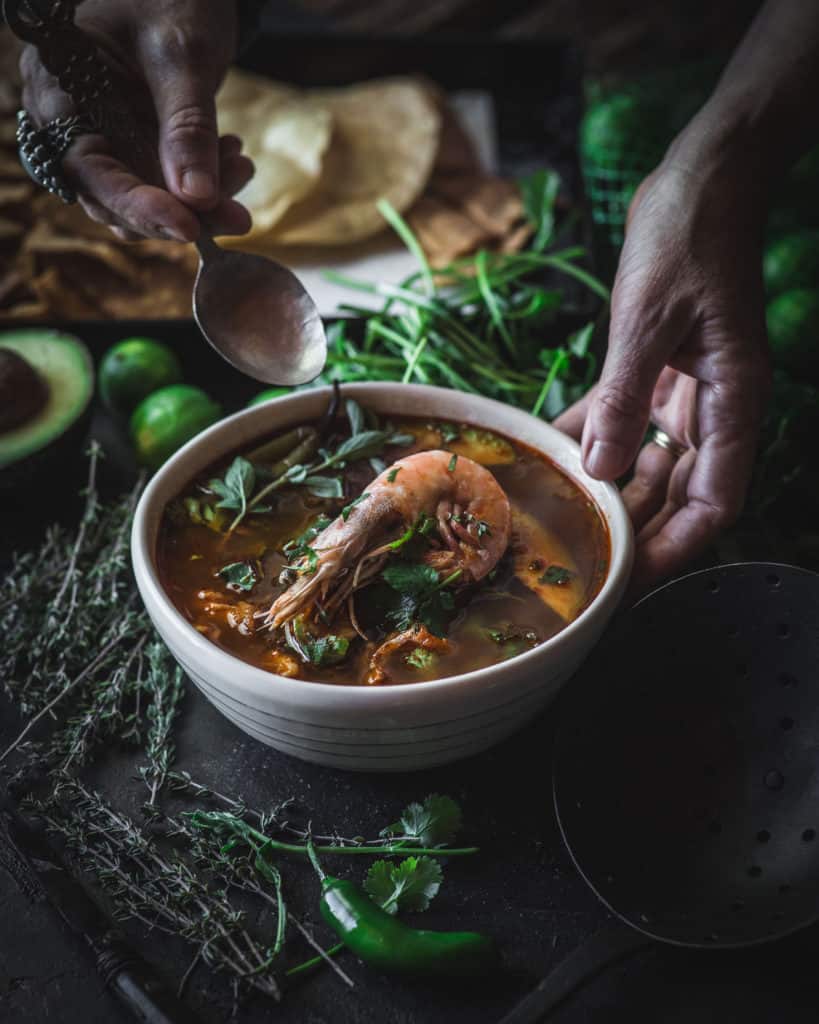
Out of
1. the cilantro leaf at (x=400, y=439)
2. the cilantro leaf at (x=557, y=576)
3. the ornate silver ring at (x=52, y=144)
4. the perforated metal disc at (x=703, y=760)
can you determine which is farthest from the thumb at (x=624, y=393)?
the ornate silver ring at (x=52, y=144)

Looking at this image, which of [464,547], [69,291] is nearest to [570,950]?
[464,547]

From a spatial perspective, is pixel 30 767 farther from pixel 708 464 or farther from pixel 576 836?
pixel 708 464

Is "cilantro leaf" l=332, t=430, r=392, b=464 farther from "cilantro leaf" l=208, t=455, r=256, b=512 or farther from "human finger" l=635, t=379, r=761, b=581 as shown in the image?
"human finger" l=635, t=379, r=761, b=581

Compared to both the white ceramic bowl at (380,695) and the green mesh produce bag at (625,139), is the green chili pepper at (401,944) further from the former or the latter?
the green mesh produce bag at (625,139)

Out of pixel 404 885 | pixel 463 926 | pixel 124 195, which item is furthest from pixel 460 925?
pixel 124 195

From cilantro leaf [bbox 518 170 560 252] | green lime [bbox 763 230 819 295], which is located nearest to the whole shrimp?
green lime [bbox 763 230 819 295]
